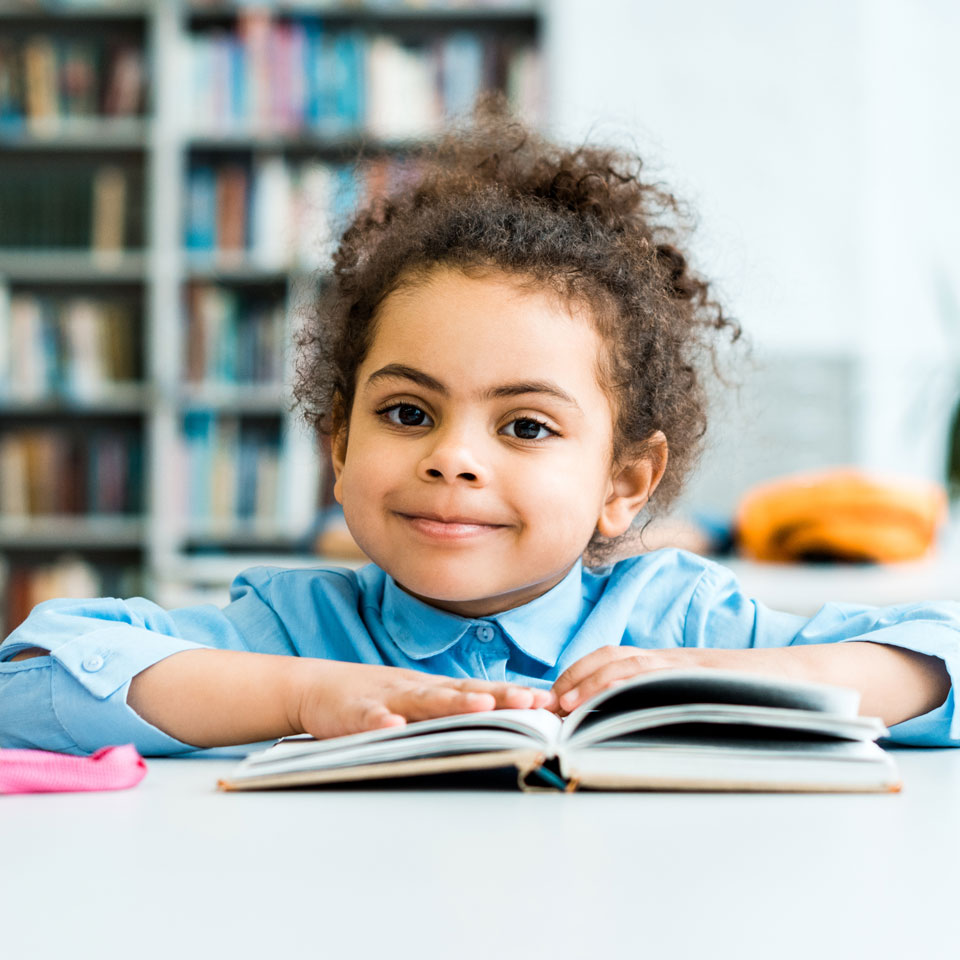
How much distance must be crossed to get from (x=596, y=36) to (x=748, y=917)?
12.0 ft

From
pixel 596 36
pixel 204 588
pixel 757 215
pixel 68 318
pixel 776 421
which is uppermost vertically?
pixel 596 36

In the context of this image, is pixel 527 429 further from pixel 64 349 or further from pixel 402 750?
pixel 64 349

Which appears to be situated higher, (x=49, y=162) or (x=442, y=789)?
(x=49, y=162)

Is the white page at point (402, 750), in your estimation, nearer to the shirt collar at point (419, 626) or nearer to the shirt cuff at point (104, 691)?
the shirt cuff at point (104, 691)

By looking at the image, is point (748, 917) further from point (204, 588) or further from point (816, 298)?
point (816, 298)

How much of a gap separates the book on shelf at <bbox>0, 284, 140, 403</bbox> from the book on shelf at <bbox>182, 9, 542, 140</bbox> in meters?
0.66

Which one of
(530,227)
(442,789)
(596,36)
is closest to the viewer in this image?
(442,789)

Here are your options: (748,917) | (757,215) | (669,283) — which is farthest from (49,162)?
(748,917)

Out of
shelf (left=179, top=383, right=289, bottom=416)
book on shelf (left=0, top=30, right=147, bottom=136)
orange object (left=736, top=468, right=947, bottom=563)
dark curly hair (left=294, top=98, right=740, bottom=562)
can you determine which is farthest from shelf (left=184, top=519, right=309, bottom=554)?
dark curly hair (left=294, top=98, right=740, bottom=562)

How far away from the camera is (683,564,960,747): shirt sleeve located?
2.82 ft

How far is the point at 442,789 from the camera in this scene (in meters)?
0.65

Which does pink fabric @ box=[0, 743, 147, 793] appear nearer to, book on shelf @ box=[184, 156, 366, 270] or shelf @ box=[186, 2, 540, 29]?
book on shelf @ box=[184, 156, 366, 270]

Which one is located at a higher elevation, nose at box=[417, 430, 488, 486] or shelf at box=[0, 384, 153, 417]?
shelf at box=[0, 384, 153, 417]

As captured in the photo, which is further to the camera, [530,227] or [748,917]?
[530,227]
